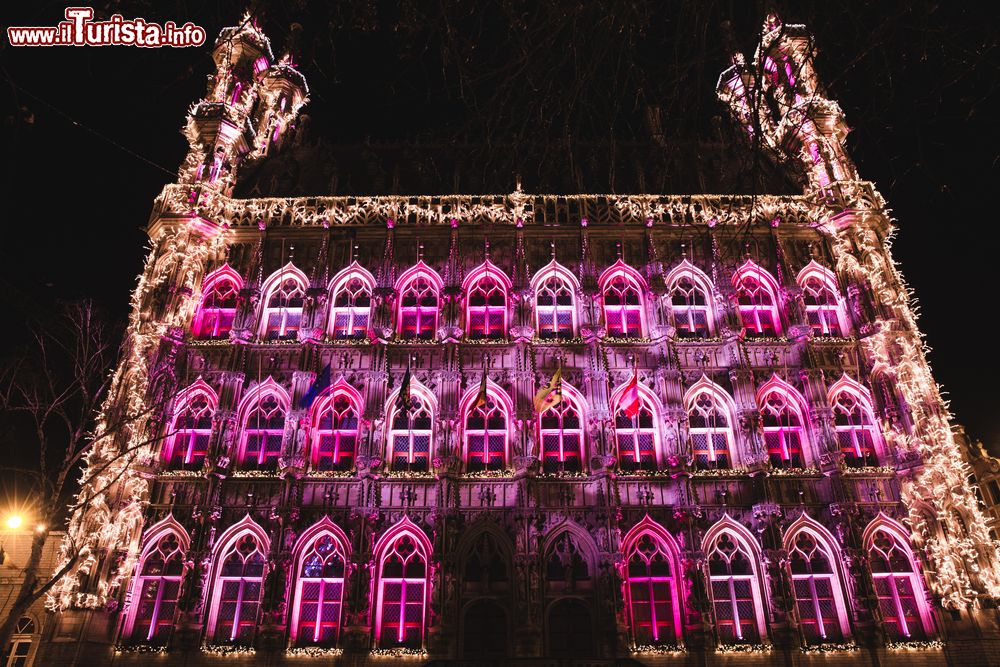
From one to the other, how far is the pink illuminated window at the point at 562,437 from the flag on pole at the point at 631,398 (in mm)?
1407

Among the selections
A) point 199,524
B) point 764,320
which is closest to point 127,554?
point 199,524

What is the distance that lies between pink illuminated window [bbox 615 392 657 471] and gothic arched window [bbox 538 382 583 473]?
1171 millimetres

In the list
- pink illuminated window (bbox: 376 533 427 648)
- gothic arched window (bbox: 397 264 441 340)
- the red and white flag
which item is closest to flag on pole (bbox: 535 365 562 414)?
the red and white flag

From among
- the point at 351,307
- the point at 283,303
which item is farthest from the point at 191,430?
the point at 351,307

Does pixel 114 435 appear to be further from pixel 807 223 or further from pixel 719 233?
pixel 807 223

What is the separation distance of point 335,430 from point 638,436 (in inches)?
353

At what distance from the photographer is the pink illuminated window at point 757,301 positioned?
20984mm

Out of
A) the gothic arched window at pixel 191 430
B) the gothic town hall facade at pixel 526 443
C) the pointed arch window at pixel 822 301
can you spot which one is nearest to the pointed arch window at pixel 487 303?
the gothic town hall facade at pixel 526 443

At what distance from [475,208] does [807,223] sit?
11184mm

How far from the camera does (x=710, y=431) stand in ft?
63.3

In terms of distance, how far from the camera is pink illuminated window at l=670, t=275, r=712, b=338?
20.8 meters

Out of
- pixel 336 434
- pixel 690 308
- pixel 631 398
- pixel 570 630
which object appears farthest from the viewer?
pixel 690 308

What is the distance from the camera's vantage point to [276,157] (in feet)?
85.2

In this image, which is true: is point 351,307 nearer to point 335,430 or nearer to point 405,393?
point 335,430
